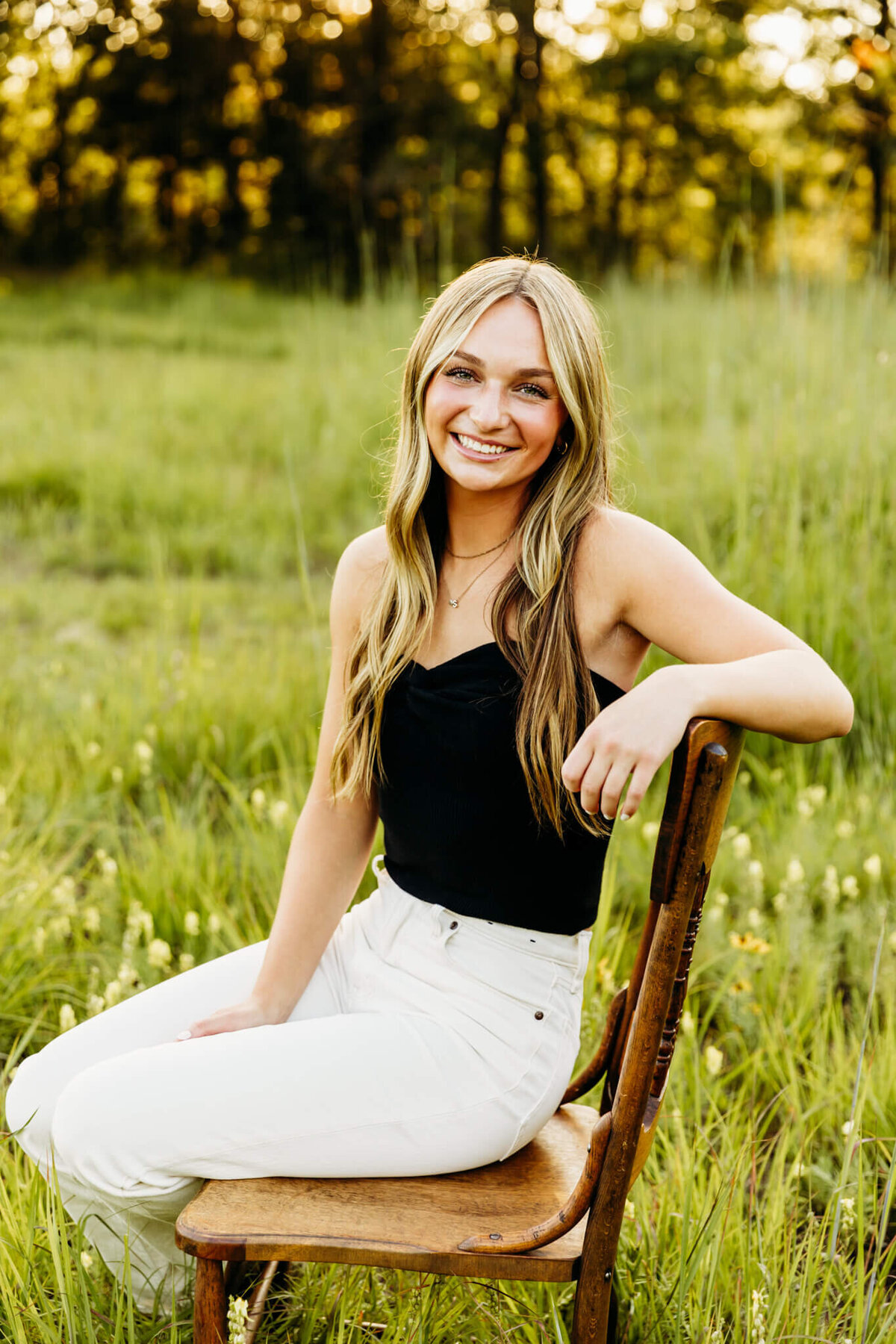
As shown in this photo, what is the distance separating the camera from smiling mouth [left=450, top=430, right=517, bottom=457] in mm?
1905

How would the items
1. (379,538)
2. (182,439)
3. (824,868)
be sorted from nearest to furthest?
(379,538) → (824,868) → (182,439)

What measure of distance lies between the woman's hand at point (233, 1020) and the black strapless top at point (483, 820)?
1.05ft

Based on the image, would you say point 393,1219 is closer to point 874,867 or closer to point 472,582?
point 472,582

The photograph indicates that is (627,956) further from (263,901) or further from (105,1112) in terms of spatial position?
(105,1112)

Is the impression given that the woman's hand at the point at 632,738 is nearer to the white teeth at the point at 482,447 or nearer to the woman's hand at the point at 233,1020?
the white teeth at the point at 482,447

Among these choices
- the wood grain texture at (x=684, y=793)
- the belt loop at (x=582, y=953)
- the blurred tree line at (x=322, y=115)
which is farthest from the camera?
the blurred tree line at (x=322, y=115)

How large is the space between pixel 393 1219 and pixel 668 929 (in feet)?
1.80

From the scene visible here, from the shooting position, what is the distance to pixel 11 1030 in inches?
104

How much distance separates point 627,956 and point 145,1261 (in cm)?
142

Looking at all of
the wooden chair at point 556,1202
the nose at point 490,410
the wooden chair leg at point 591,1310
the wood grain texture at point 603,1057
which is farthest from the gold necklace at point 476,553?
the wooden chair leg at point 591,1310

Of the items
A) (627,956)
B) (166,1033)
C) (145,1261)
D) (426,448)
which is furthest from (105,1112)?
(627,956)

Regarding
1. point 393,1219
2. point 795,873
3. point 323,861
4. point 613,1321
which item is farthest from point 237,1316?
point 795,873

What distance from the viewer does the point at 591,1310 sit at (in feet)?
4.94

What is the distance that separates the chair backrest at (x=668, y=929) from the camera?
140cm
